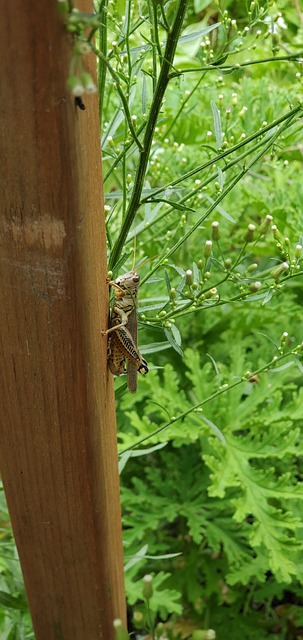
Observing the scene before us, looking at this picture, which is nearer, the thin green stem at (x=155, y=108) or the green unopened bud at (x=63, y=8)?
the green unopened bud at (x=63, y=8)

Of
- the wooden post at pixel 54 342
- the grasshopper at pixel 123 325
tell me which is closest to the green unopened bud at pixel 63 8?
the wooden post at pixel 54 342

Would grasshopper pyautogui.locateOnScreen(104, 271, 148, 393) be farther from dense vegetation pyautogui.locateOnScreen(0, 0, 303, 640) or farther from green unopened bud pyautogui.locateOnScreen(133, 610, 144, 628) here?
dense vegetation pyautogui.locateOnScreen(0, 0, 303, 640)

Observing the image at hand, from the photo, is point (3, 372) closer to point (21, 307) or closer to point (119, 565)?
point (21, 307)

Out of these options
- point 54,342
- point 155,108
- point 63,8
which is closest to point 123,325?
point 54,342

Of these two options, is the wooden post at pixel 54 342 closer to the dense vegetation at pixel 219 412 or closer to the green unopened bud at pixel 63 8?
the green unopened bud at pixel 63 8

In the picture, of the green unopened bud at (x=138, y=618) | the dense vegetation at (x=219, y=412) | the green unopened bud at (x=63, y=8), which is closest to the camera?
the green unopened bud at (x=63, y=8)

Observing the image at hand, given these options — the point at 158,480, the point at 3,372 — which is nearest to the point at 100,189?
the point at 3,372

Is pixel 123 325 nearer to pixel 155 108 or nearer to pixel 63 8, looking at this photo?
pixel 155 108
